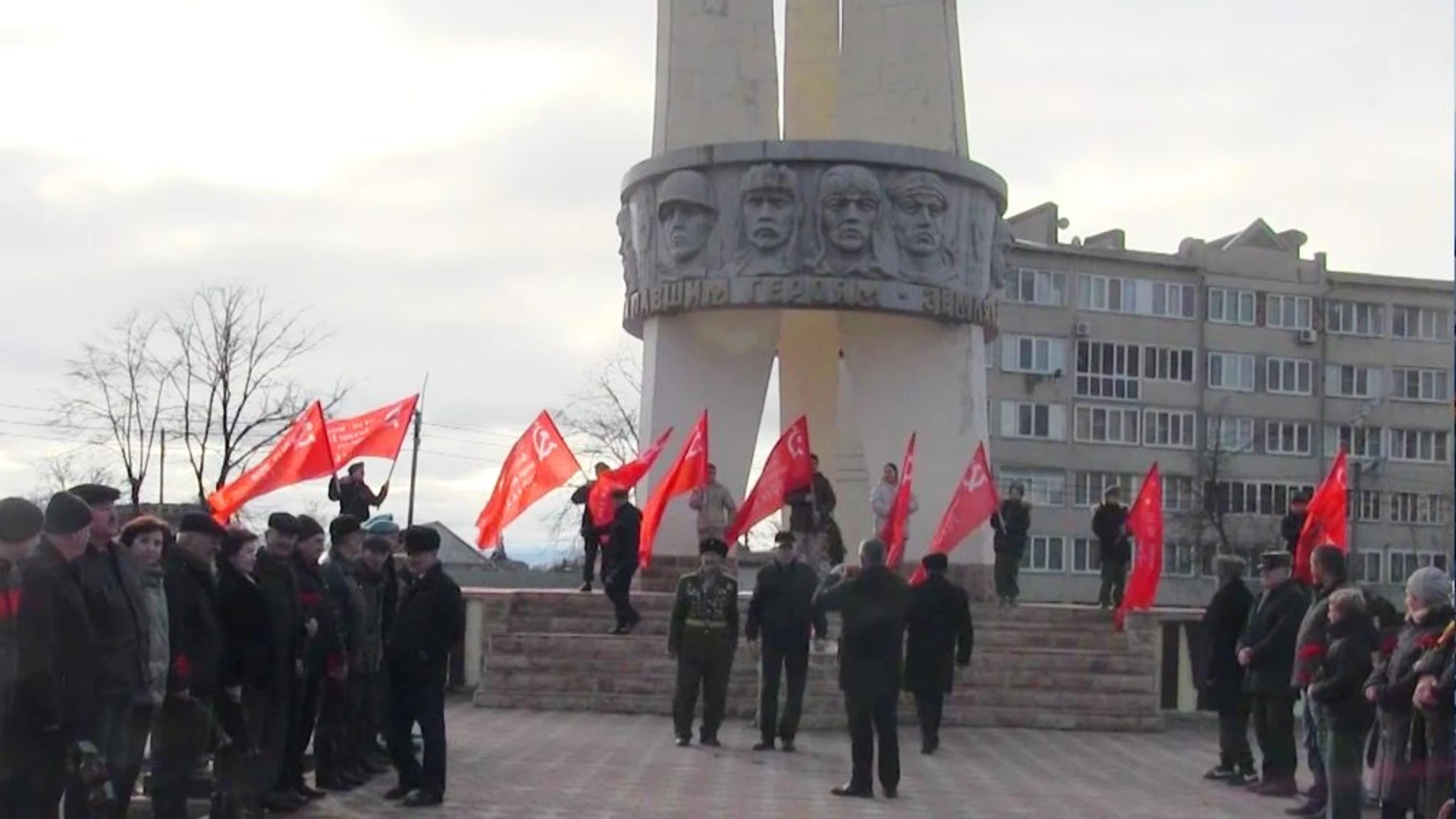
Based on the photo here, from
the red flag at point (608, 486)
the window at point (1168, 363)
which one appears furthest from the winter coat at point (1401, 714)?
the window at point (1168, 363)

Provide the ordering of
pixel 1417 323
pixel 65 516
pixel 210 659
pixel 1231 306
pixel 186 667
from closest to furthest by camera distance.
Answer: pixel 65 516 < pixel 186 667 < pixel 210 659 < pixel 1231 306 < pixel 1417 323

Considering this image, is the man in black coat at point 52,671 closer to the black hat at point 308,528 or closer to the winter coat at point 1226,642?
the black hat at point 308,528

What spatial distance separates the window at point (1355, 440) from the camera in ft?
222

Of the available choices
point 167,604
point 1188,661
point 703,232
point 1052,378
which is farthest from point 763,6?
point 1052,378

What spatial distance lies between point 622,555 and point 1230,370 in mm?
49628

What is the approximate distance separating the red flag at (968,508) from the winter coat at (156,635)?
9.67 m

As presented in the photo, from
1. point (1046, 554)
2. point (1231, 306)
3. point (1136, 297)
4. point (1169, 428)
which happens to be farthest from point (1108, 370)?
point (1046, 554)

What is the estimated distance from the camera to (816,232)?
23.1m

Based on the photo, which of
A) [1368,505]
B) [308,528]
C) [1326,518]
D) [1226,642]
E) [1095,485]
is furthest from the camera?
[1368,505]

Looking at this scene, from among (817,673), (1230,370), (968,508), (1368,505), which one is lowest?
(817,673)

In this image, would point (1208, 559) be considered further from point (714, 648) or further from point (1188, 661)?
point (714, 648)

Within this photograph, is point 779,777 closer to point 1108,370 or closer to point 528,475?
point 528,475

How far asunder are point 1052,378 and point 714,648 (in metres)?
49.2

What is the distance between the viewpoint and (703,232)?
2358 cm
